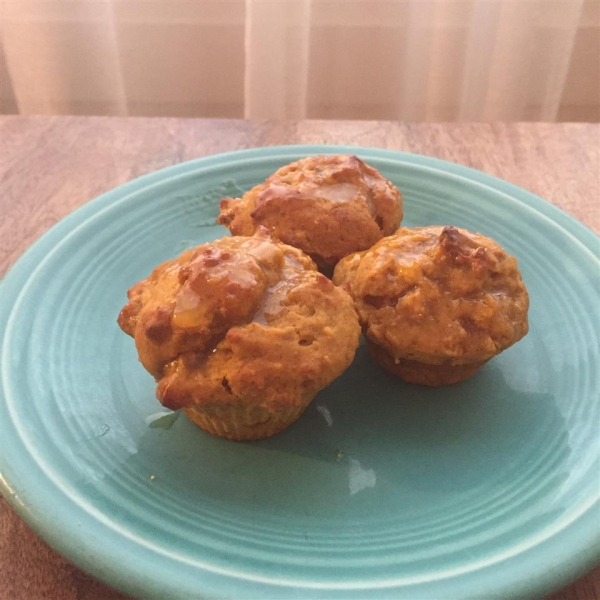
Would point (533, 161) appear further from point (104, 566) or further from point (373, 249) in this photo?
point (104, 566)

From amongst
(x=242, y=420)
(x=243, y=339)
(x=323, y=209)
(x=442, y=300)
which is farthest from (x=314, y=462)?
(x=323, y=209)

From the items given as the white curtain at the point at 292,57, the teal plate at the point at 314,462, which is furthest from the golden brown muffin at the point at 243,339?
the white curtain at the point at 292,57

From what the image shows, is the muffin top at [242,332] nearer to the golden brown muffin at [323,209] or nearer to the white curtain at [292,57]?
the golden brown muffin at [323,209]

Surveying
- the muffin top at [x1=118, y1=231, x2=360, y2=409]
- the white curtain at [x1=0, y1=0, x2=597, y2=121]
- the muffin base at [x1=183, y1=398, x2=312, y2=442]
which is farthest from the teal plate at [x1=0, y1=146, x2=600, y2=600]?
the white curtain at [x1=0, y1=0, x2=597, y2=121]

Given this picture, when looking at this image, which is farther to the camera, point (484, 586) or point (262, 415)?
point (262, 415)

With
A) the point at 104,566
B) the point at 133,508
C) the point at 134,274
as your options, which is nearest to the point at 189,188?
the point at 134,274

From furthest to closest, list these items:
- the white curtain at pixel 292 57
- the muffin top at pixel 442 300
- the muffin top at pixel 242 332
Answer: the white curtain at pixel 292 57 < the muffin top at pixel 442 300 < the muffin top at pixel 242 332

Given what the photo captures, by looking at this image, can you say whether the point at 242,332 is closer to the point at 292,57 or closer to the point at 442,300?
the point at 442,300
